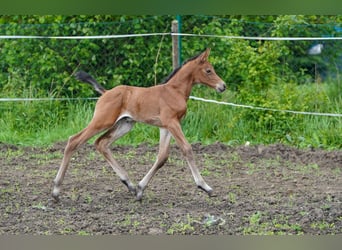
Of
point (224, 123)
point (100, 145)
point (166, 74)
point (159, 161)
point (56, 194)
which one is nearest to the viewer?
point (56, 194)

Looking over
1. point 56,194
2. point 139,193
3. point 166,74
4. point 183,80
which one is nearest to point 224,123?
point 166,74

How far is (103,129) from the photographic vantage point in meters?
6.28

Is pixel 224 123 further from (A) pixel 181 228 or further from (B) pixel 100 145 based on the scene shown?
(A) pixel 181 228

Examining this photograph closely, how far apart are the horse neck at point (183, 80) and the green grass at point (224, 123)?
325cm

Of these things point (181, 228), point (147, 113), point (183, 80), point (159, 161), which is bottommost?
point (181, 228)

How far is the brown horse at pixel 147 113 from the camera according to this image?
20.5ft

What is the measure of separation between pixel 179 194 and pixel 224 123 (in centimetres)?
367

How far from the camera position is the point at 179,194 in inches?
261

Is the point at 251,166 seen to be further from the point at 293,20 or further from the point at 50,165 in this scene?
the point at 293,20

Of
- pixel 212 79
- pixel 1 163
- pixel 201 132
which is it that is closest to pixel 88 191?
pixel 212 79

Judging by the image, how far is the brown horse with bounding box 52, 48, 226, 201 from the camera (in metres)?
6.26

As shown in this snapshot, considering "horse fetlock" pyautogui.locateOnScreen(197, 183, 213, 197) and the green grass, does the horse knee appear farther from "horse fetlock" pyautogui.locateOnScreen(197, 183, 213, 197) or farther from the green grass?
the green grass

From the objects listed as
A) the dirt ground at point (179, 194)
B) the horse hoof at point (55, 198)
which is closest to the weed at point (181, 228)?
the dirt ground at point (179, 194)

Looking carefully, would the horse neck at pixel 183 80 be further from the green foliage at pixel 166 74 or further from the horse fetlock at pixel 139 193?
the green foliage at pixel 166 74
